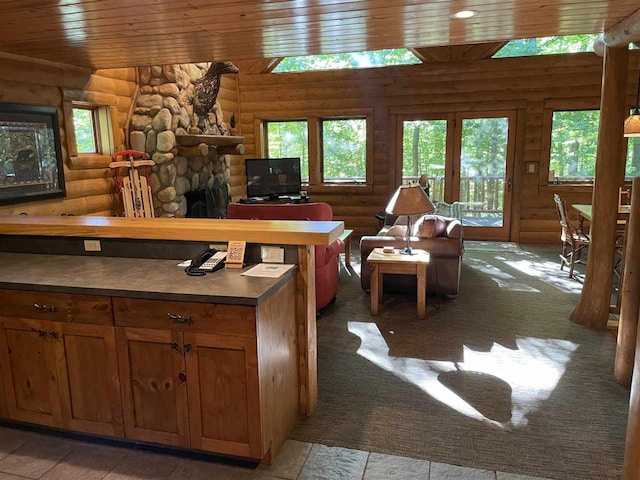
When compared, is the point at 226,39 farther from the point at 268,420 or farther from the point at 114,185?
the point at 268,420

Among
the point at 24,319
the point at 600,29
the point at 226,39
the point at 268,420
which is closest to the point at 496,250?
the point at 600,29

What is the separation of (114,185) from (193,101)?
1.69 meters

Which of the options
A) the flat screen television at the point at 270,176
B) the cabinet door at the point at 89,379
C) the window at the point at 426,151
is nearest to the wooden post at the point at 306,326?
the cabinet door at the point at 89,379

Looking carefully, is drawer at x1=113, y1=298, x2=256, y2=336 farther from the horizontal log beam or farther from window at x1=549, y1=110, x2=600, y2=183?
window at x1=549, y1=110, x2=600, y2=183

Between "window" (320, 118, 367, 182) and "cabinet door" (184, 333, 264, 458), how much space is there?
6.33 meters

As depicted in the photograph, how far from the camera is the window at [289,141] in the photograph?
27.1 feet

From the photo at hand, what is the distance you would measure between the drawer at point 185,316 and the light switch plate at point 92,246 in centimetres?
73

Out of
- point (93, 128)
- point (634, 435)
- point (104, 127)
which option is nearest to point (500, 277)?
point (634, 435)

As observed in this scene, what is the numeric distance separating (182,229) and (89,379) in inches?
33.8

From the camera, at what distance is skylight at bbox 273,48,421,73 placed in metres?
7.59

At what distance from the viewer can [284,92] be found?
8.03 m

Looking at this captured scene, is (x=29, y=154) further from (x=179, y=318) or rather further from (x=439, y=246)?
(x=439, y=246)

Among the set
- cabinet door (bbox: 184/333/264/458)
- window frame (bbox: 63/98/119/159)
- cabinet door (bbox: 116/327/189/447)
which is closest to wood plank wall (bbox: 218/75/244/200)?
window frame (bbox: 63/98/119/159)

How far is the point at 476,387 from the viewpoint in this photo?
114 inches
